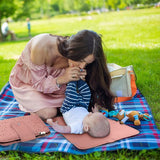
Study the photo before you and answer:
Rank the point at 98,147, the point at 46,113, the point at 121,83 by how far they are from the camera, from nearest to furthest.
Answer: the point at 98,147, the point at 46,113, the point at 121,83

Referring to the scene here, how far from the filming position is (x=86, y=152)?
7.03ft

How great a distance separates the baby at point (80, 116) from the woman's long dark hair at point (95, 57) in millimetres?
121

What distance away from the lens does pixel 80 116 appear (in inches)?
99.3

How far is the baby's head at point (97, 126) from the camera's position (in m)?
2.28

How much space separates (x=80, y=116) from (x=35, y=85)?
26.1 inches

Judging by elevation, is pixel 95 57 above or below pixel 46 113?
above

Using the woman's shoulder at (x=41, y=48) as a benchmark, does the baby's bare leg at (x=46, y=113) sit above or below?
below

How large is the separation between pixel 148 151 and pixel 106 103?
919 mm

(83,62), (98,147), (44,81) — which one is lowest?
(98,147)

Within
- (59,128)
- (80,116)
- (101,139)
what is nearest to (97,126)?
(101,139)

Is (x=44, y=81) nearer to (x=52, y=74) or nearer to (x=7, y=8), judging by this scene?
(x=52, y=74)

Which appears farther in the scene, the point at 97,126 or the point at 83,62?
the point at 83,62

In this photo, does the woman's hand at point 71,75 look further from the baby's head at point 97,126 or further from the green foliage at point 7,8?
the green foliage at point 7,8

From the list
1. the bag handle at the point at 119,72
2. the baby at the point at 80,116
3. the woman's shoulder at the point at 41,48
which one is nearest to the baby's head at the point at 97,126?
the baby at the point at 80,116
